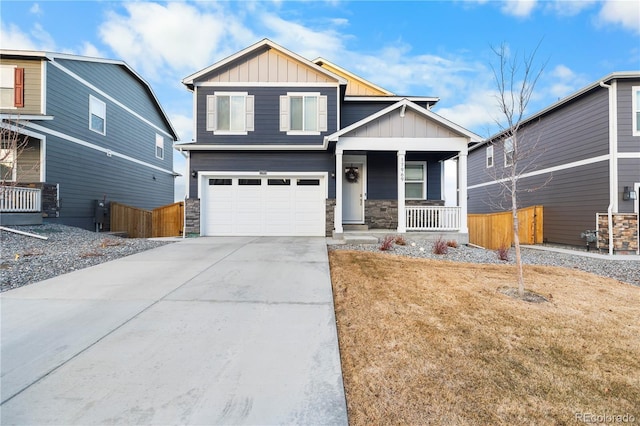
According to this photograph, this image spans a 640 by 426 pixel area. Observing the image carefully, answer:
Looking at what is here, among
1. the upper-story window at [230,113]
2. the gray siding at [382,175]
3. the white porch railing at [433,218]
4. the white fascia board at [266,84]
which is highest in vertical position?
the white fascia board at [266,84]

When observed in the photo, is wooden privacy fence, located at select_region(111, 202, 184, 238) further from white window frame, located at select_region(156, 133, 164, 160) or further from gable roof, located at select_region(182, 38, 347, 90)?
white window frame, located at select_region(156, 133, 164, 160)

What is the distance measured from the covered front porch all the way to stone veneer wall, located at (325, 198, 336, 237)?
0.56 meters

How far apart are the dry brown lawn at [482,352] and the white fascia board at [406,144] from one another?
545 centimetres

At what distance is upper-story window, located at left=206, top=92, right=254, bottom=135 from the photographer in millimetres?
10766

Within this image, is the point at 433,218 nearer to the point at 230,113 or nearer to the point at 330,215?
the point at 330,215

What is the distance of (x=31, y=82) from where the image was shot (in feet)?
36.2

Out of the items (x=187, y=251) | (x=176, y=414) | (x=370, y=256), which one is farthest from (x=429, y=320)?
(x=187, y=251)

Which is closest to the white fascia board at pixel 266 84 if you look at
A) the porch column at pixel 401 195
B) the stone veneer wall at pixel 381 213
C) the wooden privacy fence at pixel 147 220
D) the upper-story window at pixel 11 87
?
the porch column at pixel 401 195

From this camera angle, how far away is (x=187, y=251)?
7.35 meters

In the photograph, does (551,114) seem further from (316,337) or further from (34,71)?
(34,71)

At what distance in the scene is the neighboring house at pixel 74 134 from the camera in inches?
422

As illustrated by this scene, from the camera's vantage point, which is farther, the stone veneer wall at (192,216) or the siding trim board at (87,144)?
the siding trim board at (87,144)

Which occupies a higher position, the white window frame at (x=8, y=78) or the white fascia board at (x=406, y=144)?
the white window frame at (x=8, y=78)

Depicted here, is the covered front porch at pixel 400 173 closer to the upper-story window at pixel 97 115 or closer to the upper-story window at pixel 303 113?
the upper-story window at pixel 303 113
